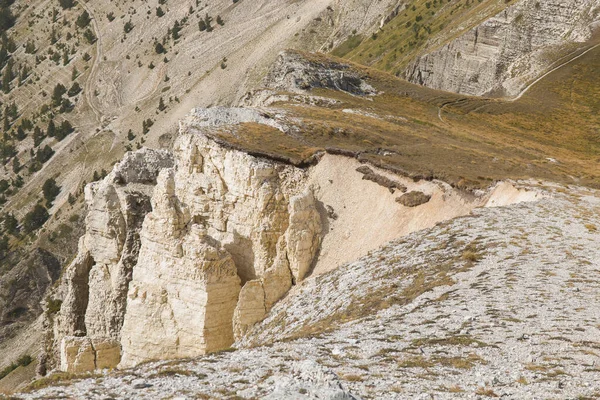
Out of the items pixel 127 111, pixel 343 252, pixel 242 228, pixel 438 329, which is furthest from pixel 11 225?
pixel 438 329

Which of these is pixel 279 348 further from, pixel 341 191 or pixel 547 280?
pixel 341 191

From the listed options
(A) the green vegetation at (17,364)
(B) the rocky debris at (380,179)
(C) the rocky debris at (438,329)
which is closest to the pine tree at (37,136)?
(A) the green vegetation at (17,364)

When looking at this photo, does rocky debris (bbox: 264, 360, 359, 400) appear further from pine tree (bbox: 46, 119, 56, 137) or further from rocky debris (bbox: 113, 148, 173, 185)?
pine tree (bbox: 46, 119, 56, 137)

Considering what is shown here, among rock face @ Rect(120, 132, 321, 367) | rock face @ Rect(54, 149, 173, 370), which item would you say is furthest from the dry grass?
rock face @ Rect(54, 149, 173, 370)

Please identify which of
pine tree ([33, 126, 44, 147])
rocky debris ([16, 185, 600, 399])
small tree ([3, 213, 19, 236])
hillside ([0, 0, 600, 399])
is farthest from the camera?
pine tree ([33, 126, 44, 147])

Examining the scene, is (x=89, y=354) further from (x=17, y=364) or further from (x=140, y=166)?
(x=17, y=364)

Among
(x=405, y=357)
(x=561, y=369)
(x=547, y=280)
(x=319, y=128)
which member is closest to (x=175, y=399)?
(x=405, y=357)

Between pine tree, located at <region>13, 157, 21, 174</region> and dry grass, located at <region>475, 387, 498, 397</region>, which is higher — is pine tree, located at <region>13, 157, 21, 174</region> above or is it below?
below

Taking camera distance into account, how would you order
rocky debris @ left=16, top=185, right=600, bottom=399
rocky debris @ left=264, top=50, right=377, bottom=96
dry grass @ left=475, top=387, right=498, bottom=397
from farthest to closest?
1. rocky debris @ left=264, top=50, right=377, bottom=96
2. rocky debris @ left=16, top=185, right=600, bottom=399
3. dry grass @ left=475, top=387, right=498, bottom=397
